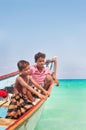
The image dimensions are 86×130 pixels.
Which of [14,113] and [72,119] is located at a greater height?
[14,113]

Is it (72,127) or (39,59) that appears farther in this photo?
(72,127)

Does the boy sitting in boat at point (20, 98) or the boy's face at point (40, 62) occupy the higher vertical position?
the boy's face at point (40, 62)

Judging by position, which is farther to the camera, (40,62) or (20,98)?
(40,62)

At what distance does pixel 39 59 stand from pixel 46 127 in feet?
6.08

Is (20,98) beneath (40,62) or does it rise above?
beneath

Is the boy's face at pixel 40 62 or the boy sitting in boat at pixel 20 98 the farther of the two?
the boy's face at pixel 40 62

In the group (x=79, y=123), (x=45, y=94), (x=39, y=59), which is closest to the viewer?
(x=45, y=94)

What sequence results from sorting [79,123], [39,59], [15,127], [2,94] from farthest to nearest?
1. [79,123]
2. [39,59]
3. [2,94]
4. [15,127]

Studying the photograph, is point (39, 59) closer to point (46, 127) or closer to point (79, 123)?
point (46, 127)

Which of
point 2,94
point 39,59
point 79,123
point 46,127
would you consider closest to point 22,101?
point 2,94

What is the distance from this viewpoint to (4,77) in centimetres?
618

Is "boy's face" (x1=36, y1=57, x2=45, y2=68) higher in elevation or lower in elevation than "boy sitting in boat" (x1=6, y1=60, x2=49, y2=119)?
higher

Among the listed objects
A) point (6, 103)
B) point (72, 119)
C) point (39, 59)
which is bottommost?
point (72, 119)

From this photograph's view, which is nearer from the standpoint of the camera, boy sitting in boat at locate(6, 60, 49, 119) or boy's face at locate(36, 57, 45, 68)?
boy sitting in boat at locate(6, 60, 49, 119)
